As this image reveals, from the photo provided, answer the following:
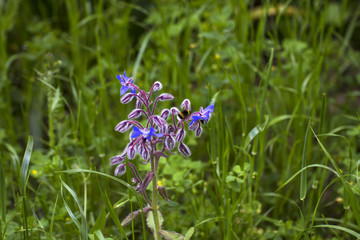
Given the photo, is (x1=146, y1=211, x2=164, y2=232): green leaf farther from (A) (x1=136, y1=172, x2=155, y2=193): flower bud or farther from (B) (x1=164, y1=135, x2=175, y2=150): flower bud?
(B) (x1=164, y1=135, x2=175, y2=150): flower bud

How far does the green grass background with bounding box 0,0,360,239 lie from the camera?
6.85ft

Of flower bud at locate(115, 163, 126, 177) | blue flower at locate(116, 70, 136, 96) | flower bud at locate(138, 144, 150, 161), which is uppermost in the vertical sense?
blue flower at locate(116, 70, 136, 96)

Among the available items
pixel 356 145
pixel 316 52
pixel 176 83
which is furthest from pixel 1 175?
pixel 356 145

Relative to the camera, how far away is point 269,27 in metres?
4.41

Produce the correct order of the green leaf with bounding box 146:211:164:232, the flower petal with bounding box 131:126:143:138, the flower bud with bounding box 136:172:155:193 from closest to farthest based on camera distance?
the flower petal with bounding box 131:126:143:138, the flower bud with bounding box 136:172:155:193, the green leaf with bounding box 146:211:164:232

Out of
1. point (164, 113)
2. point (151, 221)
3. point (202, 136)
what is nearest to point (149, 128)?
point (164, 113)

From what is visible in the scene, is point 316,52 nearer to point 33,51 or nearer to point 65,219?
point 65,219

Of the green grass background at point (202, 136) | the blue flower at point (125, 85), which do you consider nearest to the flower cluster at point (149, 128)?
the blue flower at point (125, 85)

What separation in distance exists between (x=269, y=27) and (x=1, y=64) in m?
2.68

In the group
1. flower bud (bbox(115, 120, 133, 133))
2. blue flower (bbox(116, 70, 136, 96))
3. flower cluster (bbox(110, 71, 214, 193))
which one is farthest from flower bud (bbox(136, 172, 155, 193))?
blue flower (bbox(116, 70, 136, 96))

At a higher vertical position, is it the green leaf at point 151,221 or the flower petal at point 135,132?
the flower petal at point 135,132

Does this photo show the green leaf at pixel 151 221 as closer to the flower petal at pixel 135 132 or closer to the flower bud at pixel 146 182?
the flower bud at pixel 146 182

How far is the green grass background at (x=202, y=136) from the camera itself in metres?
2.09

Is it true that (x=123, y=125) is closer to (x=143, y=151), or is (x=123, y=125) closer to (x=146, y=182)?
(x=143, y=151)
